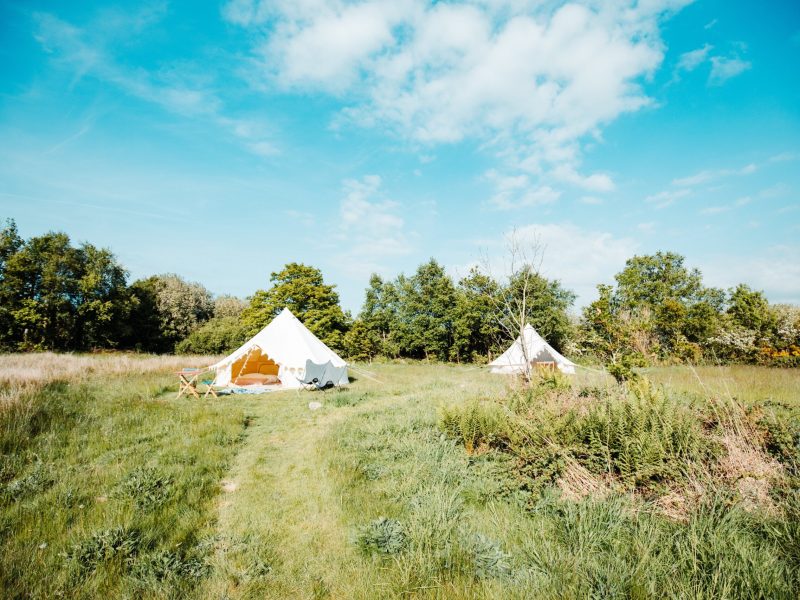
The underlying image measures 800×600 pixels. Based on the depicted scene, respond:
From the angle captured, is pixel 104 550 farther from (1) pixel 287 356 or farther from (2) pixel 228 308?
(2) pixel 228 308

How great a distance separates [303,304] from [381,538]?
105ft

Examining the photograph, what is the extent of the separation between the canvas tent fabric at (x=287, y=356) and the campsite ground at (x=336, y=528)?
305 inches

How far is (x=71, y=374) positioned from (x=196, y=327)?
29044 mm

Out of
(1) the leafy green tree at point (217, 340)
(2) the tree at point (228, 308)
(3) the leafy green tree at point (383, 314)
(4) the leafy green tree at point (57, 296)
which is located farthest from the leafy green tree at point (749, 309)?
(4) the leafy green tree at point (57, 296)

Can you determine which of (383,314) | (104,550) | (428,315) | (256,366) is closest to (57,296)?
(256,366)

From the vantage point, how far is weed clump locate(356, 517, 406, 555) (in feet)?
10.2

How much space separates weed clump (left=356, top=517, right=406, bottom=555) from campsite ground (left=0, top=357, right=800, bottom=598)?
0.05 feet

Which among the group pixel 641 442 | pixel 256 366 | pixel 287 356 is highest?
pixel 287 356

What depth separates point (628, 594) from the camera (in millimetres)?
2369

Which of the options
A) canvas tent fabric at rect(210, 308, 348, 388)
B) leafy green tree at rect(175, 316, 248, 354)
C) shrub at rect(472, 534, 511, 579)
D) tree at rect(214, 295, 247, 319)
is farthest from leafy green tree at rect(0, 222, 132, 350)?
shrub at rect(472, 534, 511, 579)

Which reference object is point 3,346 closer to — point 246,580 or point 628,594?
point 246,580

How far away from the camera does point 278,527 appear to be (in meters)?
3.67

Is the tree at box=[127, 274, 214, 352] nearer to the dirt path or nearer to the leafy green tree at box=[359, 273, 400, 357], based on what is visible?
the leafy green tree at box=[359, 273, 400, 357]

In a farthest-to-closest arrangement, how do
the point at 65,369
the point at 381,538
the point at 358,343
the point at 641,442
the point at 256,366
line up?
the point at 358,343, the point at 256,366, the point at 65,369, the point at 641,442, the point at 381,538
